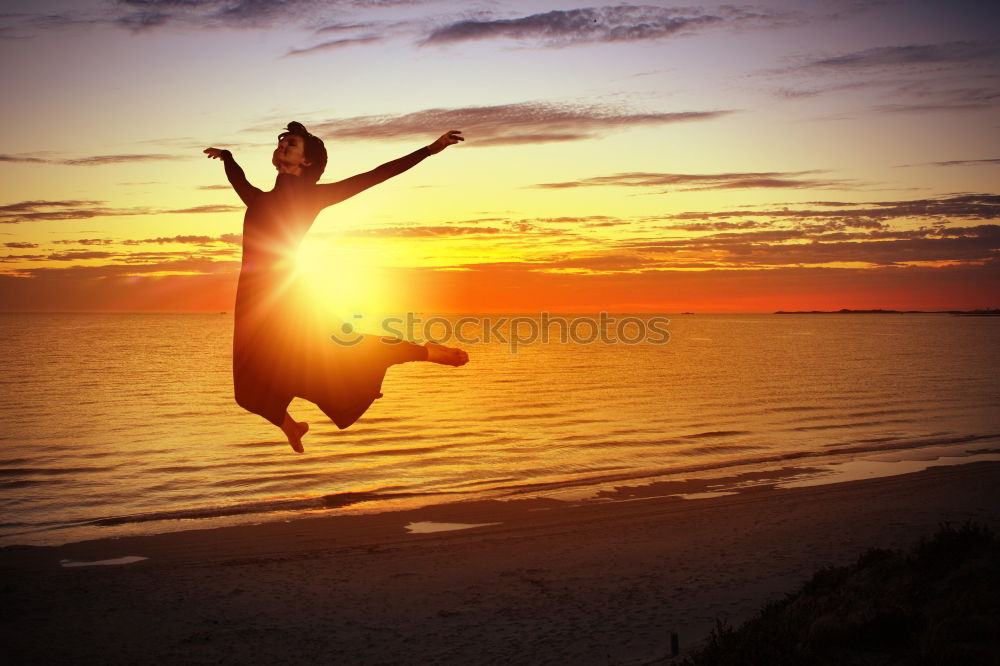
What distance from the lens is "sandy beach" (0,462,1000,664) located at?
1073 cm

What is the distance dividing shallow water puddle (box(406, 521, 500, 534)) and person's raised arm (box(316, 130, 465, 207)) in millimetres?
12764

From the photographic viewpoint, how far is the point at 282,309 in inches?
161

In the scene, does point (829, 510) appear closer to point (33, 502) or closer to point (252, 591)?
point (252, 591)

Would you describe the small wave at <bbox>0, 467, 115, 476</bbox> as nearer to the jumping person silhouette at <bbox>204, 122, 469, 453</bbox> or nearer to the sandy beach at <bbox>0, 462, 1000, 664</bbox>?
the sandy beach at <bbox>0, 462, 1000, 664</bbox>

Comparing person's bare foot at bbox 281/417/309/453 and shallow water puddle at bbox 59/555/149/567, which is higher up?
person's bare foot at bbox 281/417/309/453

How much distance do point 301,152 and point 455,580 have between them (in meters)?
10.3

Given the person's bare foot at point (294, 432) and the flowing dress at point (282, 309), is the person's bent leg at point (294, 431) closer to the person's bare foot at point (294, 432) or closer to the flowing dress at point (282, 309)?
the person's bare foot at point (294, 432)

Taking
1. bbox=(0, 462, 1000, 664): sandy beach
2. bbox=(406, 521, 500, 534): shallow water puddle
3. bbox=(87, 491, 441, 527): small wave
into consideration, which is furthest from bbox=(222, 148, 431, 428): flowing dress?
bbox=(87, 491, 441, 527): small wave

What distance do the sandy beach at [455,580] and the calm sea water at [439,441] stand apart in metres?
2.35

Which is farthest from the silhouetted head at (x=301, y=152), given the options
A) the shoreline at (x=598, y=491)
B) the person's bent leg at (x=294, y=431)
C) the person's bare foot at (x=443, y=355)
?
the shoreline at (x=598, y=491)

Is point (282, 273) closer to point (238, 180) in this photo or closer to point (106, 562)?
point (238, 180)

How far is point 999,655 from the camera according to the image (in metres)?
5.59

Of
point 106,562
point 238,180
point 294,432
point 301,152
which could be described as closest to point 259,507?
point 106,562

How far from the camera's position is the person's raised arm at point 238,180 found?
424cm
